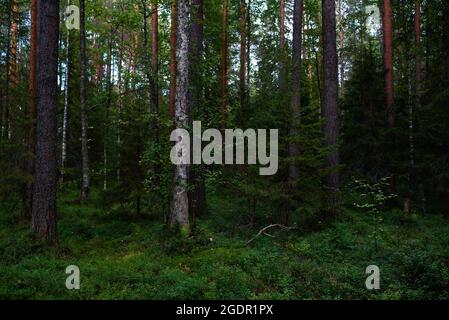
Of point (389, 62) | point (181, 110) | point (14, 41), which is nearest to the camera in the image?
point (181, 110)

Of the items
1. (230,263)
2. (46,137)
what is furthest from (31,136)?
(230,263)

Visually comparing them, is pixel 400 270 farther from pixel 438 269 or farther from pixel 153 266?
pixel 153 266

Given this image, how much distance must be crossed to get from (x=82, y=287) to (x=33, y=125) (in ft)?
28.5

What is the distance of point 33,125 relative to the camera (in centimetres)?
1316

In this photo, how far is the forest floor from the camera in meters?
6.66

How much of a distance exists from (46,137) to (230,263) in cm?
586

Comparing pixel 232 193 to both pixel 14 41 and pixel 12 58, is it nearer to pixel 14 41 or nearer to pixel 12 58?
pixel 12 58

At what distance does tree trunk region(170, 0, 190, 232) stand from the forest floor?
708 mm

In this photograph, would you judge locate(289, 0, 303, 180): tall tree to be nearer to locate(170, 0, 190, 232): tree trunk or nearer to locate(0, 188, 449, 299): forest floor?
locate(0, 188, 449, 299): forest floor

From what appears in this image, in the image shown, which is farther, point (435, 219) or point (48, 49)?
point (435, 219)

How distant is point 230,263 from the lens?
27.0ft

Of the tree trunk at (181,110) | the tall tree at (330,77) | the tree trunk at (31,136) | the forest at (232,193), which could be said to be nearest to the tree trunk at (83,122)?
the forest at (232,193)

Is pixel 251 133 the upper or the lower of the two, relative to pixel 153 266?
upper
